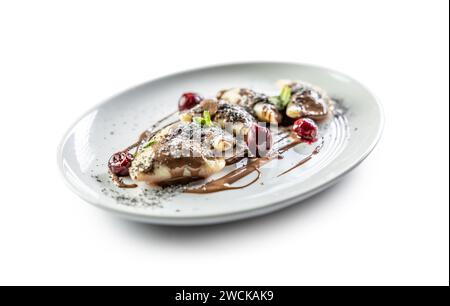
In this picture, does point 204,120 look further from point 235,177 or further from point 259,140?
point 235,177

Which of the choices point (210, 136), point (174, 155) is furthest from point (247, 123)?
point (174, 155)

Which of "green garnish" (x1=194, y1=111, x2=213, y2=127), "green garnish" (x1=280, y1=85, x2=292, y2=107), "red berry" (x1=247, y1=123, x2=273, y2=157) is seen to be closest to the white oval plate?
"red berry" (x1=247, y1=123, x2=273, y2=157)

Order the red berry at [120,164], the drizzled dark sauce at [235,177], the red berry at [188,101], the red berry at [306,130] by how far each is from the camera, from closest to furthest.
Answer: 1. the drizzled dark sauce at [235,177]
2. the red berry at [120,164]
3. the red berry at [306,130]
4. the red berry at [188,101]

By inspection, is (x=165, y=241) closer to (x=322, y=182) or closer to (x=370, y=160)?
(x=322, y=182)

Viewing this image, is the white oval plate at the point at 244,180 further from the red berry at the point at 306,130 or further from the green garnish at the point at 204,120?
the green garnish at the point at 204,120

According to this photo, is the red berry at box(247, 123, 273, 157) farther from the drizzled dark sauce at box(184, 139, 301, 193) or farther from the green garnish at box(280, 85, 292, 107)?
the green garnish at box(280, 85, 292, 107)

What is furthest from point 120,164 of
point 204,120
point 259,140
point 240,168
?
point 259,140

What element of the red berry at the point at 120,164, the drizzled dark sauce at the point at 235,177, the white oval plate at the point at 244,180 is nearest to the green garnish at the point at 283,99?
the white oval plate at the point at 244,180
